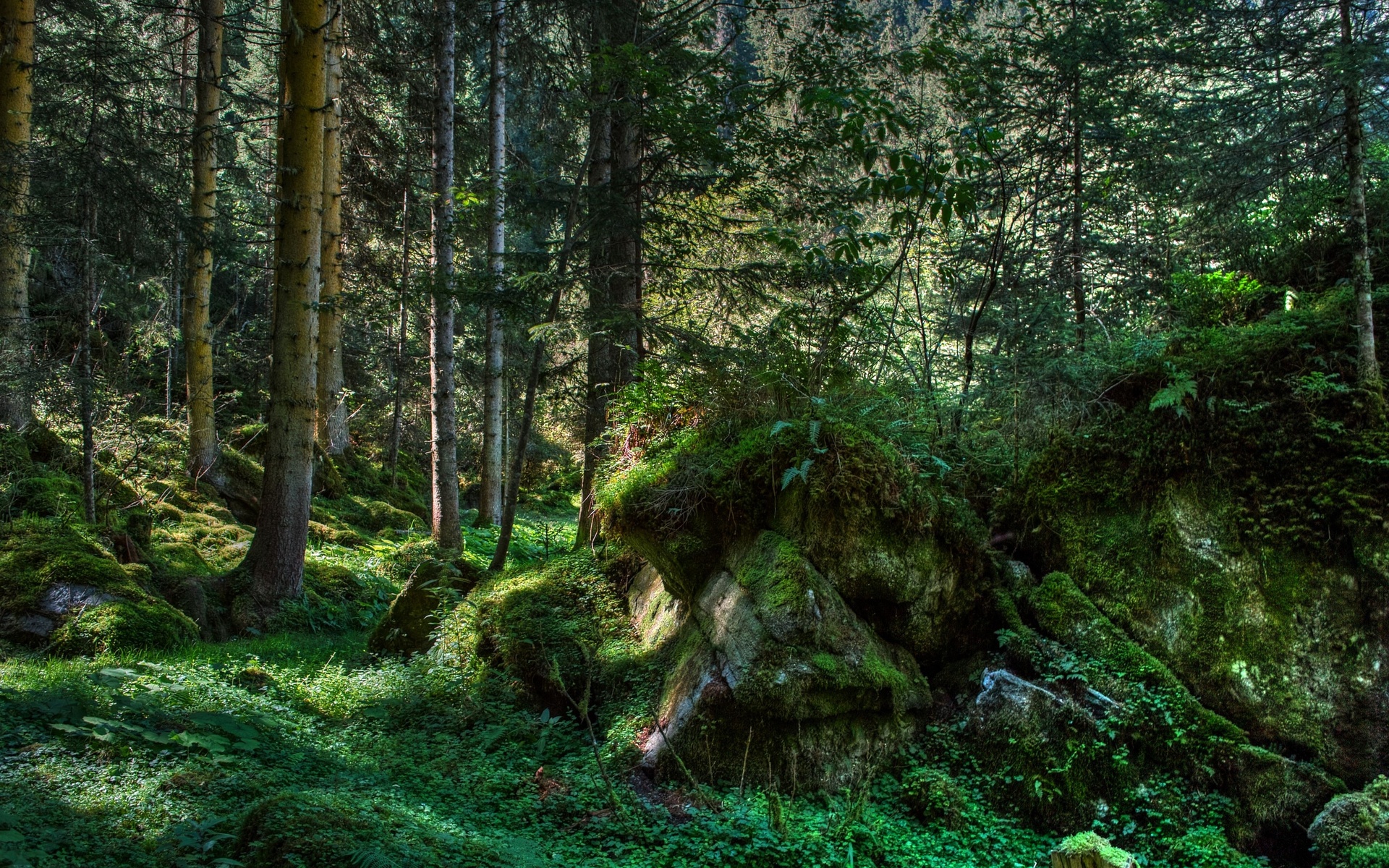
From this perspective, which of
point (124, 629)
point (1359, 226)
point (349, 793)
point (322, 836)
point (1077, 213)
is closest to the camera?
point (322, 836)

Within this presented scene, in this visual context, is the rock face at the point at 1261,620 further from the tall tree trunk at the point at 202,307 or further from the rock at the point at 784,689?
the tall tree trunk at the point at 202,307

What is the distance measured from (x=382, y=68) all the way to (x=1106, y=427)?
499 inches

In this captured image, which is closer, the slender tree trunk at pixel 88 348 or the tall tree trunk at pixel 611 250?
the tall tree trunk at pixel 611 250

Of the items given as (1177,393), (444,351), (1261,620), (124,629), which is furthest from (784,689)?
(444,351)

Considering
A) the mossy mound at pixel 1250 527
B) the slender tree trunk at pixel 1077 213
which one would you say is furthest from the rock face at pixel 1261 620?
the slender tree trunk at pixel 1077 213

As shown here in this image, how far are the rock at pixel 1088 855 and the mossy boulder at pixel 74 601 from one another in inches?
288

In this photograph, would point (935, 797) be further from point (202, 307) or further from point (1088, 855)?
point (202, 307)

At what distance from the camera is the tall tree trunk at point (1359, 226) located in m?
5.05

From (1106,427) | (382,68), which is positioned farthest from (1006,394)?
(382,68)

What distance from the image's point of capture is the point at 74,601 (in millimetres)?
6543

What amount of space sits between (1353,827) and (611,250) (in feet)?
25.3

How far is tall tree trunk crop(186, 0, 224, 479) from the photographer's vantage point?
38.6ft

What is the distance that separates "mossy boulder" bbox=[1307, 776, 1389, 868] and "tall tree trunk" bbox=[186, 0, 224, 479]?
14052 millimetres

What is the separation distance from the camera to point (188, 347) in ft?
39.4
